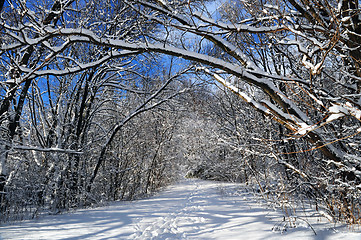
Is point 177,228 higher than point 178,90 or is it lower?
lower

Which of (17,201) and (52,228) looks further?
(17,201)

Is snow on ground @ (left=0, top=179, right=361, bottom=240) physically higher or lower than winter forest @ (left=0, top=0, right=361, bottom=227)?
lower

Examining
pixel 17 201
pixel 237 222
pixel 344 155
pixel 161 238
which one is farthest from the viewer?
pixel 17 201

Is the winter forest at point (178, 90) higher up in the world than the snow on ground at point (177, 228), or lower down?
higher up

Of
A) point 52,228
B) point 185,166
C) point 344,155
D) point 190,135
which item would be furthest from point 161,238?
point 185,166

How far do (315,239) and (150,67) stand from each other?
705cm

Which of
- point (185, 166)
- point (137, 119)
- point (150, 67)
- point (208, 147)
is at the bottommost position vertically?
point (185, 166)

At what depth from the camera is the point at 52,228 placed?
379 cm

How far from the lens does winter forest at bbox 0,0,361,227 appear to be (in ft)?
8.89

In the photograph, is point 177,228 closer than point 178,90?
Yes

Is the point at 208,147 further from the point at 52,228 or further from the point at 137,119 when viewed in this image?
the point at 52,228

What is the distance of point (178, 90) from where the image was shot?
28.2 feet

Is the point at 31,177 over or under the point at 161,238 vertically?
over

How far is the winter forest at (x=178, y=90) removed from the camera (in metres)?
2.71
